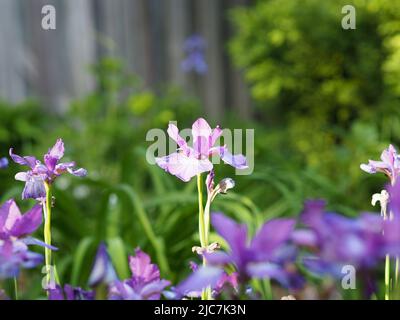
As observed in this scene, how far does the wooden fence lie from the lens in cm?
418

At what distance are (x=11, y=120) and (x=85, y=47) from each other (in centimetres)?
96

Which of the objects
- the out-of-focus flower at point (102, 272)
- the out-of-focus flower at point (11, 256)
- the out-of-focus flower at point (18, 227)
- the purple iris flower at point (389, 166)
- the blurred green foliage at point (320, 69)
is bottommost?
the out-of-focus flower at point (102, 272)

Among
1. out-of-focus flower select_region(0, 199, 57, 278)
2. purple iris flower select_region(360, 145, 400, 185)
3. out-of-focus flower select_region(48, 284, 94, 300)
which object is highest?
purple iris flower select_region(360, 145, 400, 185)

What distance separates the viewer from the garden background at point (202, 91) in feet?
8.34

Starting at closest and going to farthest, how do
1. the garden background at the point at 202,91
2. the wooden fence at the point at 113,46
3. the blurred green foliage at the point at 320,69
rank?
the garden background at the point at 202,91 < the blurred green foliage at the point at 320,69 < the wooden fence at the point at 113,46

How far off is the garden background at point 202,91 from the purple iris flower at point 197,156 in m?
1.10

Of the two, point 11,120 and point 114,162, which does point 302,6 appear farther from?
point 11,120

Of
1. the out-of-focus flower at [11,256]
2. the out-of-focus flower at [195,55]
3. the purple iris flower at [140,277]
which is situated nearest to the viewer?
the out-of-focus flower at [11,256]

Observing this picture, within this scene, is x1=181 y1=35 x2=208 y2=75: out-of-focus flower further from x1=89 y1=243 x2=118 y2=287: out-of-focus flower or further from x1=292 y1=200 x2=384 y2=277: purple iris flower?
x1=292 y1=200 x2=384 y2=277: purple iris flower

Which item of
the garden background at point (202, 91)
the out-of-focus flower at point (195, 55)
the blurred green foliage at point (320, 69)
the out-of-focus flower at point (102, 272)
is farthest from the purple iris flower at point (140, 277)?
the out-of-focus flower at point (195, 55)

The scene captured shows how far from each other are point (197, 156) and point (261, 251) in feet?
0.54

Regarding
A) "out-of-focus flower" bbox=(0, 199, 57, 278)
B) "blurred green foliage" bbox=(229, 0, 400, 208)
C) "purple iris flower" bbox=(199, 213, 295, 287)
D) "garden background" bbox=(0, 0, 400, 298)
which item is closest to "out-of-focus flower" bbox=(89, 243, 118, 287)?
"out-of-focus flower" bbox=(0, 199, 57, 278)

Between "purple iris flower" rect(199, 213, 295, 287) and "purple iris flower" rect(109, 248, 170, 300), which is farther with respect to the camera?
"purple iris flower" rect(109, 248, 170, 300)

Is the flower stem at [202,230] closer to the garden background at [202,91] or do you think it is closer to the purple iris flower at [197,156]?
the purple iris flower at [197,156]
